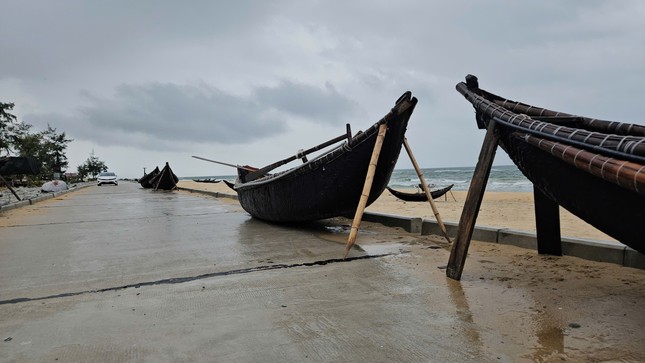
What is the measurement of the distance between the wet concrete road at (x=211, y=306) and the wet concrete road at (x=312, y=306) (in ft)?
0.04

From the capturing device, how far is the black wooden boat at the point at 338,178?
5.20 meters

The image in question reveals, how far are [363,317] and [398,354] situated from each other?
550 millimetres

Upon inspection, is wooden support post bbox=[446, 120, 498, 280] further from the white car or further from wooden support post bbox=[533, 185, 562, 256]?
the white car

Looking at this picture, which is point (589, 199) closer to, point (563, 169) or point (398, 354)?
point (563, 169)

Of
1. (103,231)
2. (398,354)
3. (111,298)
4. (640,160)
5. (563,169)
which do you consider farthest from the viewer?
(103,231)

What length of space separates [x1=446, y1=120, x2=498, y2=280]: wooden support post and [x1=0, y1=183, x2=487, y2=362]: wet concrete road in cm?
53

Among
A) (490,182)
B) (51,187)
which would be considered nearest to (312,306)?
(51,187)

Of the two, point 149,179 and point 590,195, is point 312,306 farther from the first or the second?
point 149,179

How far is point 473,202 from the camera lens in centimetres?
341

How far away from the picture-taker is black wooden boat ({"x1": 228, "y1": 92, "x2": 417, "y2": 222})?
5.20 m

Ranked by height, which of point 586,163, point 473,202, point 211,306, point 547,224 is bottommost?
point 211,306

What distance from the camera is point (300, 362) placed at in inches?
78.6

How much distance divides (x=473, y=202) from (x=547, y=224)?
1.16 metres

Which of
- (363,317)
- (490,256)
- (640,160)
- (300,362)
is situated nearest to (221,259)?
(363,317)
